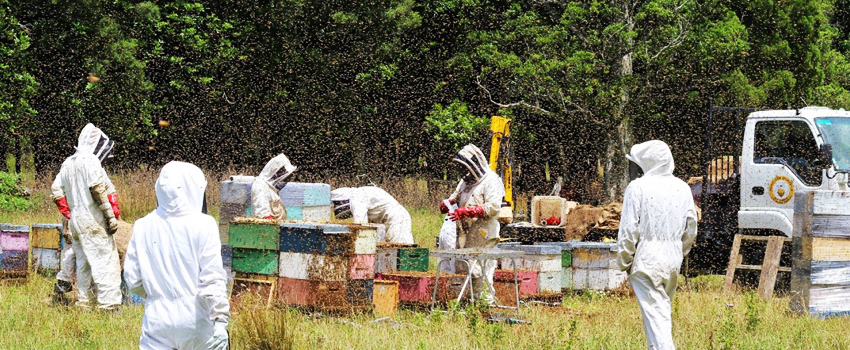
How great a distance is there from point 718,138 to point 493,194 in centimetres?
377

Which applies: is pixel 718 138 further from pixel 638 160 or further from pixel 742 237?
pixel 638 160

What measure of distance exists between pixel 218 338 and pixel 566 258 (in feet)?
22.0

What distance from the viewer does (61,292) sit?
10023mm

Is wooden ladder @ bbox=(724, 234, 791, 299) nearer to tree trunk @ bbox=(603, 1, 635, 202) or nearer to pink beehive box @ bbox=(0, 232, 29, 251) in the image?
pink beehive box @ bbox=(0, 232, 29, 251)

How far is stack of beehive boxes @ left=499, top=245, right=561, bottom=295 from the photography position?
10359 mm

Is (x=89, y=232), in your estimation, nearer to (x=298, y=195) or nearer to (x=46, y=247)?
(x=46, y=247)

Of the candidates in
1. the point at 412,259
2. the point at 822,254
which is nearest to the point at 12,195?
the point at 412,259

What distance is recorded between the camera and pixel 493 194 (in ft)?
32.4

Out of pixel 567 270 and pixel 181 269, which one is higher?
pixel 181 269

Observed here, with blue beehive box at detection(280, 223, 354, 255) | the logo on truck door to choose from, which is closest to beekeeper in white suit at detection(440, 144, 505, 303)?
blue beehive box at detection(280, 223, 354, 255)

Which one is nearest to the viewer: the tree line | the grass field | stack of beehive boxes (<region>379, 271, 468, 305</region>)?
the grass field

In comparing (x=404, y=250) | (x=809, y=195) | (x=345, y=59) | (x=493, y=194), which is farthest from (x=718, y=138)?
(x=345, y=59)

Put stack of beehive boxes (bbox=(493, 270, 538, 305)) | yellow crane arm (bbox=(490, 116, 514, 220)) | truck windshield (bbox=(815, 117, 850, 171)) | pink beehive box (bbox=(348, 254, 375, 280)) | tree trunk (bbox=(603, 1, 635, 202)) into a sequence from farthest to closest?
tree trunk (bbox=(603, 1, 635, 202)) < yellow crane arm (bbox=(490, 116, 514, 220)) < truck windshield (bbox=(815, 117, 850, 171)) < stack of beehive boxes (bbox=(493, 270, 538, 305)) < pink beehive box (bbox=(348, 254, 375, 280))

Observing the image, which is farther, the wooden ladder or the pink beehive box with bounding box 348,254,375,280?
the wooden ladder
